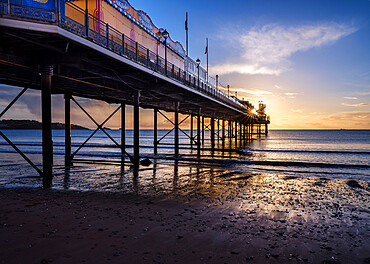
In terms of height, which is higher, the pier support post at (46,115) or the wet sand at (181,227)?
the pier support post at (46,115)

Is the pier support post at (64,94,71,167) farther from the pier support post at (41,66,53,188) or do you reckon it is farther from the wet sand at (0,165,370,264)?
the wet sand at (0,165,370,264)

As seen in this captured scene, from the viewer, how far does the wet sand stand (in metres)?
3.96

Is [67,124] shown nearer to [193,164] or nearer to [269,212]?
[193,164]

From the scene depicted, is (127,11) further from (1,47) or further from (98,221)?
(98,221)

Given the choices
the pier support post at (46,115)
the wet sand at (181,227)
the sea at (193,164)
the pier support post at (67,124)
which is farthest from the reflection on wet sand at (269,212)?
the pier support post at (67,124)

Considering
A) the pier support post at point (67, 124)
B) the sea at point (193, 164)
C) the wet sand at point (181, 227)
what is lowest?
the sea at point (193, 164)

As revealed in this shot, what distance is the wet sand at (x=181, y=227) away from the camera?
3965mm

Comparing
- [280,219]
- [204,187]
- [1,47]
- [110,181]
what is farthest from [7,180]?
[280,219]

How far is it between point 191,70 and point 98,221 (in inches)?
847

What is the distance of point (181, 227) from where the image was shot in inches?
204

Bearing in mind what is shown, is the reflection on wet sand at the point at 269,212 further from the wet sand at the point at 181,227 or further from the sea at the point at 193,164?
the sea at the point at 193,164

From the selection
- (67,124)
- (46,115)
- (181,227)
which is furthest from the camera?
(67,124)

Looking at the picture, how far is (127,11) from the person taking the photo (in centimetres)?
1349

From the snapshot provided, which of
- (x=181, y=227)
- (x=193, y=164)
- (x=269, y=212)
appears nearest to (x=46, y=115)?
(x=181, y=227)
